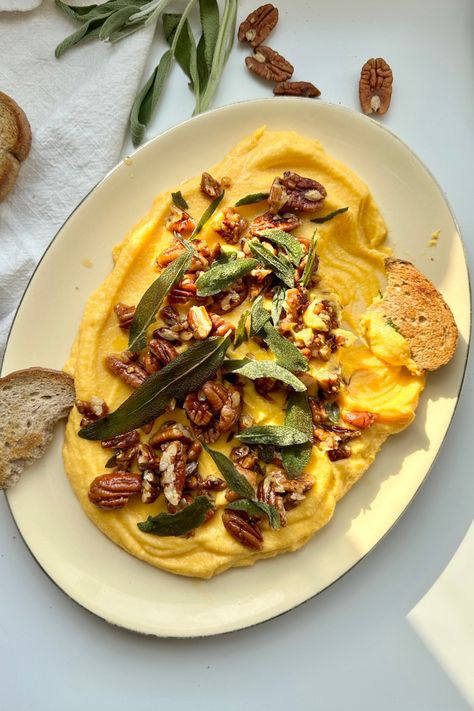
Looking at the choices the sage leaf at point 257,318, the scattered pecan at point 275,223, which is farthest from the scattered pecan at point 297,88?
the sage leaf at point 257,318

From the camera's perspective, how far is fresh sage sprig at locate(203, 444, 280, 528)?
224 cm

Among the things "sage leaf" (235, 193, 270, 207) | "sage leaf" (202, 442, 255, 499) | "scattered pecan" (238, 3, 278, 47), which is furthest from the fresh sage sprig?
"scattered pecan" (238, 3, 278, 47)

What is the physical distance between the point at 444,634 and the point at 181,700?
92 cm

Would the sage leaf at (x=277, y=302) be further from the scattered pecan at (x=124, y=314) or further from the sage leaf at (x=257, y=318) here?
the scattered pecan at (x=124, y=314)

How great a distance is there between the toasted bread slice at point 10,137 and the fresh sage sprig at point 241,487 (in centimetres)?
123

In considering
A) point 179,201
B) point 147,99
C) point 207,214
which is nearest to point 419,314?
point 207,214

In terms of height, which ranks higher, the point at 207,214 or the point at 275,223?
the point at 207,214

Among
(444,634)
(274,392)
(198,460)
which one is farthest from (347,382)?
(444,634)

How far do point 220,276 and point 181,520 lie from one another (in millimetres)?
767

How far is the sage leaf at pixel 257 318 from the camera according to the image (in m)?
2.33

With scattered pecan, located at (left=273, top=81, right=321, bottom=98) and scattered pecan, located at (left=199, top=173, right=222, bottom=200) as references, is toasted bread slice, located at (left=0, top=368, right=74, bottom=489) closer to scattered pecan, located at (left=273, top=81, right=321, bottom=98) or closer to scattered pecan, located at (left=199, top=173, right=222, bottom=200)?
scattered pecan, located at (left=199, top=173, right=222, bottom=200)

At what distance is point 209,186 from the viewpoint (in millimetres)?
2436

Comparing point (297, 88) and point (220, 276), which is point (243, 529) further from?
point (297, 88)

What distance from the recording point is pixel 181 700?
98.8 inches
